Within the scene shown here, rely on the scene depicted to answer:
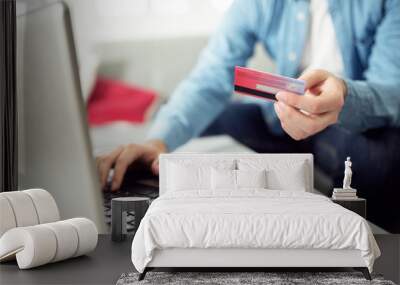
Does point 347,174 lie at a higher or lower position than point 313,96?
lower

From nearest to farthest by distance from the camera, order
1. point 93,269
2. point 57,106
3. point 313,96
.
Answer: point 93,269, point 313,96, point 57,106

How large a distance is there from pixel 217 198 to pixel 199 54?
1776 millimetres

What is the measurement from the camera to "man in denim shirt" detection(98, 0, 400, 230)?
587cm

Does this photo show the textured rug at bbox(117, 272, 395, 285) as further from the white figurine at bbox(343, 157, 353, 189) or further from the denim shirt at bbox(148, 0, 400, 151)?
the denim shirt at bbox(148, 0, 400, 151)

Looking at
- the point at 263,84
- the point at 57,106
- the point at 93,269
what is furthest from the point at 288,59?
the point at 93,269

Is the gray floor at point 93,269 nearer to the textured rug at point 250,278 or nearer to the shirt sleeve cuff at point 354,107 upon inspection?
the textured rug at point 250,278

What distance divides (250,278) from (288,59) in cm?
240

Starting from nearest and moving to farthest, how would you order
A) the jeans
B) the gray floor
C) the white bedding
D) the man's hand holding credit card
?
the white bedding < the gray floor < the man's hand holding credit card < the jeans

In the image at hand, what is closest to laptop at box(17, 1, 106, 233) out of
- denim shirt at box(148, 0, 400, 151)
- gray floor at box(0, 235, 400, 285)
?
Answer: denim shirt at box(148, 0, 400, 151)

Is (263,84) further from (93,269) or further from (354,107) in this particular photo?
(93,269)

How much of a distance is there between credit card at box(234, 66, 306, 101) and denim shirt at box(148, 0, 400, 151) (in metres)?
0.40

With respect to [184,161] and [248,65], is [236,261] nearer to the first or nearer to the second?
[184,161]

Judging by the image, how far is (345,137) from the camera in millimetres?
5988

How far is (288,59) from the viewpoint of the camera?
602 cm
